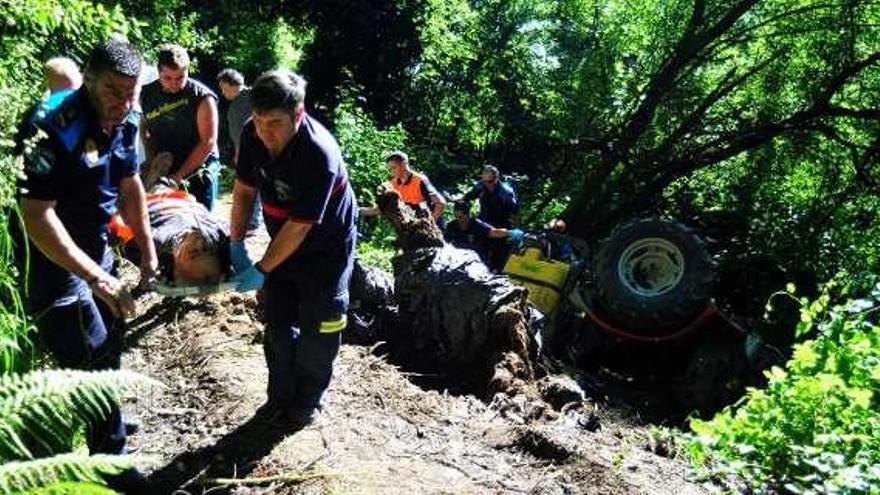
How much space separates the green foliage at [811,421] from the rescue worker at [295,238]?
1668 millimetres

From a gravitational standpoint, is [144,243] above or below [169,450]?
above

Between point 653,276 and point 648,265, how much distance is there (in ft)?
0.36

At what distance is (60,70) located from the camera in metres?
4.29

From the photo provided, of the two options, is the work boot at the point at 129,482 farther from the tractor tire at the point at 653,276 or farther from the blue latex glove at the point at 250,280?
the tractor tire at the point at 653,276

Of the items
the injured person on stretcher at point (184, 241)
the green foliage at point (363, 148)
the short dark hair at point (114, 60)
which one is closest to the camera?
the short dark hair at point (114, 60)

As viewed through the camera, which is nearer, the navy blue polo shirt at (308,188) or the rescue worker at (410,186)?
the navy blue polo shirt at (308,188)

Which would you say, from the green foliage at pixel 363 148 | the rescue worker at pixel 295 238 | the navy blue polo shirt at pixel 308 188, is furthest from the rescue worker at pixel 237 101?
the green foliage at pixel 363 148

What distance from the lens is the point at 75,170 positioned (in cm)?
284

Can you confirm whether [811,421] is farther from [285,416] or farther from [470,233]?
[470,233]

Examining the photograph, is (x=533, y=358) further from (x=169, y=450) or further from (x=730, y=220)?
(x=730, y=220)

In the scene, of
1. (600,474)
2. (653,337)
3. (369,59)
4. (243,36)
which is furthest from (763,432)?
(243,36)

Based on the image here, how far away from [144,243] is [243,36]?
606 inches

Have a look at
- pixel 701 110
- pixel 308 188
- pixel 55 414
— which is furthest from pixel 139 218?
pixel 701 110

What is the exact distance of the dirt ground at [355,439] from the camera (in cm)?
335
